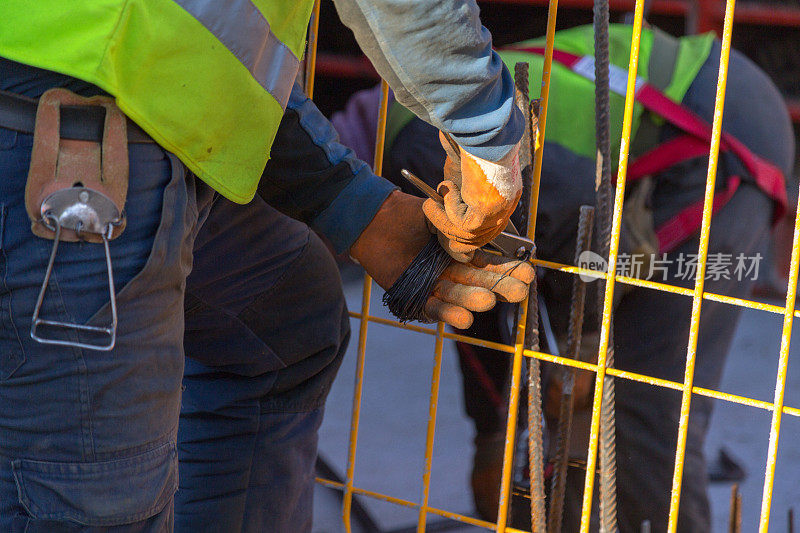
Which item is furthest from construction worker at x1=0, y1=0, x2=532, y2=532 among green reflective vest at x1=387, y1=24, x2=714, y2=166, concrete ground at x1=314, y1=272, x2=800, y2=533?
concrete ground at x1=314, y1=272, x2=800, y2=533

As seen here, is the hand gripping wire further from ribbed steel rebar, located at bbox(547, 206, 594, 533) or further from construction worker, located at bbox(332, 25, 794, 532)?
construction worker, located at bbox(332, 25, 794, 532)

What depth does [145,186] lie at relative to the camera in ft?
3.15

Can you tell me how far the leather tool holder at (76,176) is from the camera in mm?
902

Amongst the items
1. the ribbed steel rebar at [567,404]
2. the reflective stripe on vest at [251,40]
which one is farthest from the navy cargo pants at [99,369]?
the ribbed steel rebar at [567,404]

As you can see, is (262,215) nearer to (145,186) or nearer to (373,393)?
(145,186)

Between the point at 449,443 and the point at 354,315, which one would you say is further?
the point at 449,443

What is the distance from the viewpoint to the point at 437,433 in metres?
2.99

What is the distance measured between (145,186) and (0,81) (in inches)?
7.1

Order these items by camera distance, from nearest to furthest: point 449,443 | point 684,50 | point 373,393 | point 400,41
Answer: point 400,41
point 684,50
point 449,443
point 373,393

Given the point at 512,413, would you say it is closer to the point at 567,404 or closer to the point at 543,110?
the point at 567,404

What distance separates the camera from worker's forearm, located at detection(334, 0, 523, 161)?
2.93 ft

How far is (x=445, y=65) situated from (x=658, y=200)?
4.55 ft

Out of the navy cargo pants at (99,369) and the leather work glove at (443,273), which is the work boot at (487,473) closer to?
the leather work glove at (443,273)

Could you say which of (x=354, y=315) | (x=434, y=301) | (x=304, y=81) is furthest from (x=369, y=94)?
(x=434, y=301)
